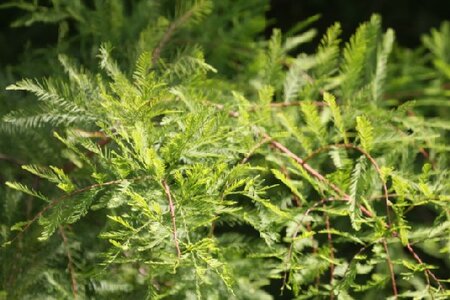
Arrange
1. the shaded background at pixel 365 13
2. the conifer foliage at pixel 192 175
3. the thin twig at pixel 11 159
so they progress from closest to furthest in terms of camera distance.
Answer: the conifer foliage at pixel 192 175, the thin twig at pixel 11 159, the shaded background at pixel 365 13

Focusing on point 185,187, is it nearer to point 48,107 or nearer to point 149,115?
point 149,115

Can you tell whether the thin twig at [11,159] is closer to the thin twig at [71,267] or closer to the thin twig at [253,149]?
the thin twig at [71,267]

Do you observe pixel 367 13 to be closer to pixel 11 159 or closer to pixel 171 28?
pixel 171 28

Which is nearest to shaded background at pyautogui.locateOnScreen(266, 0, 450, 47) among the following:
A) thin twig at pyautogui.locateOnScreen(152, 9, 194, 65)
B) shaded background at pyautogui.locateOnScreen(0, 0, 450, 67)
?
shaded background at pyautogui.locateOnScreen(0, 0, 450, 67)

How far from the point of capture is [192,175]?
2.68 feet

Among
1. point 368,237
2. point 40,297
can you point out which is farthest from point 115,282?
point 368,237

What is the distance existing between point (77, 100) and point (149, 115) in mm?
156

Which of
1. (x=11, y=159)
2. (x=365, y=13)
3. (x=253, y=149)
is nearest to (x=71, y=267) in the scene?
(x=11, y=159)

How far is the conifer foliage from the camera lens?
0.87 meters

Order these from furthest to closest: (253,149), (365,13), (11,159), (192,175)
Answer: (365,13), (11,159), (253,149), (192,175)

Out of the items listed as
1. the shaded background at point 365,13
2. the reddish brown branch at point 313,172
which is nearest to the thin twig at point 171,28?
the reddish brown branch at point 313,172

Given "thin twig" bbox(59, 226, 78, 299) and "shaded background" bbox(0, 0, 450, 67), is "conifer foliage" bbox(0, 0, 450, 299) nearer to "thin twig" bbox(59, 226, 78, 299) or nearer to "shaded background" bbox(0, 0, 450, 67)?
"thin twig" bbox(59, 226, 78, 299)

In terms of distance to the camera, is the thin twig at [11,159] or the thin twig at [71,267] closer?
the thin twig at [71,267]

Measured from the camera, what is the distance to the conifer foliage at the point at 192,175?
87cm
